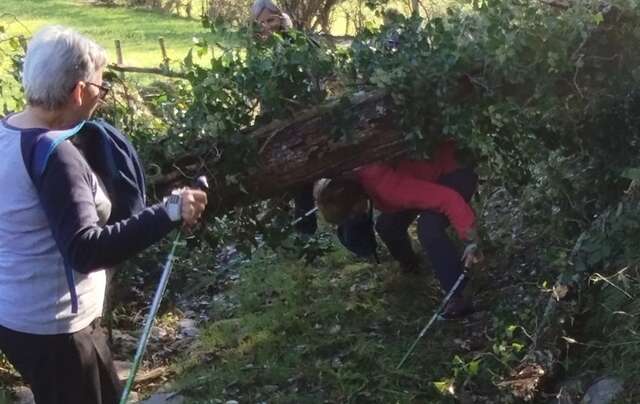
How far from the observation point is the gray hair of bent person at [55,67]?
259cm

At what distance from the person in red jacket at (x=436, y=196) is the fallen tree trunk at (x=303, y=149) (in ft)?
0.88

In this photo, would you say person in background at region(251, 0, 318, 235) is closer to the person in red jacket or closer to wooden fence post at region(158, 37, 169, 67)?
the person in red jacket

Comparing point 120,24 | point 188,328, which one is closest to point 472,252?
point 188,328

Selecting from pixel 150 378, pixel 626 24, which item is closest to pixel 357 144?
pixel 626 24

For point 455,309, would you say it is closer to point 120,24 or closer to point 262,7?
point 262,7

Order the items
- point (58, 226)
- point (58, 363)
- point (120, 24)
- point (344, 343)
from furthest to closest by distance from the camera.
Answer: point (120, 24) → point (344, 343) → point (58, 363) → point (58, 226)

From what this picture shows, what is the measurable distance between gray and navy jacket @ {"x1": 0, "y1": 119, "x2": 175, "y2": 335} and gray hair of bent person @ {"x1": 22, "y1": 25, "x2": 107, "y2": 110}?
11cm

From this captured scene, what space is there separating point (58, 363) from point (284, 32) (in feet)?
8.03

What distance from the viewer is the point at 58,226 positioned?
2.54 meters

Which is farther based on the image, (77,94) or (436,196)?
(436,196)

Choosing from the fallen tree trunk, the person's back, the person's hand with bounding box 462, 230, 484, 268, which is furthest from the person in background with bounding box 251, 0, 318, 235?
the person's back

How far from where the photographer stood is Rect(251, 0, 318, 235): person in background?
461cm

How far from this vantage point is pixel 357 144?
14.1 feet

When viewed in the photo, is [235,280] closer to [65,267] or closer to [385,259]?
[385,259]
